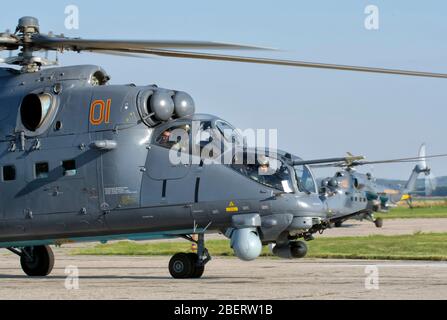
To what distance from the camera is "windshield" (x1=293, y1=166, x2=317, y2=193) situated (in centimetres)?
1839

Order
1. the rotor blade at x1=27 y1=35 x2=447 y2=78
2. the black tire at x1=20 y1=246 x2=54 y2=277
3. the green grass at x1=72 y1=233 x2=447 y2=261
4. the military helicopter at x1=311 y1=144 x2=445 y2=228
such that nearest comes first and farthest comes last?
the rotor blade at x1=27 y1=35 x2=447 y2=78 → the black tire at x1=20 y1=246 x2=54 y2=277 → the green grass at x1=72 y1=233 x2=447 y2=261 → the military helicopter at x1=311 y1=144 x2=445 y2=228

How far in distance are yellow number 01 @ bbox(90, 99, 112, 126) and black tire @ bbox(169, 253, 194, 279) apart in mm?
3458

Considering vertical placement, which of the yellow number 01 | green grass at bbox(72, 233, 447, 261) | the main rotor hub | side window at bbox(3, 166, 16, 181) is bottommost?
green grass at bbox(72, 233, 447, 261)

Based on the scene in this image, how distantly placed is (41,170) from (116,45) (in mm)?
4176

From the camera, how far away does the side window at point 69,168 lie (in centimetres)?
1883

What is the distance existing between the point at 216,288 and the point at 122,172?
12.8ft

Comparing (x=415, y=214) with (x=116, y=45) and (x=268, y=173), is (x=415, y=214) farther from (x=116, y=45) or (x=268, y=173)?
(x=116, y=45)

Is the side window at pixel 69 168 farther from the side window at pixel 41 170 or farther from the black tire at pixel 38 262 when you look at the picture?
the black tire at pixel 38 262

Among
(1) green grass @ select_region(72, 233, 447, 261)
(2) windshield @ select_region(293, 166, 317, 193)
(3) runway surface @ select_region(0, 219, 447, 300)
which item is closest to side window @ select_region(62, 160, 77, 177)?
(3) runway surface @ select_region(0, 219, 447, 300)

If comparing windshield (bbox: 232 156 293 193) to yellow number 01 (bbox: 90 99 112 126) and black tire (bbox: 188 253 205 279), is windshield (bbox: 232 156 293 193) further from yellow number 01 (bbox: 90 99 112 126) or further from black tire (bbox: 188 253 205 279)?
yellow number 01 (bbox: 90 99 112 126)

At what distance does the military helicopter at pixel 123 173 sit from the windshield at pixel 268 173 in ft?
0.07

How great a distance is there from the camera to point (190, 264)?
1873cm
